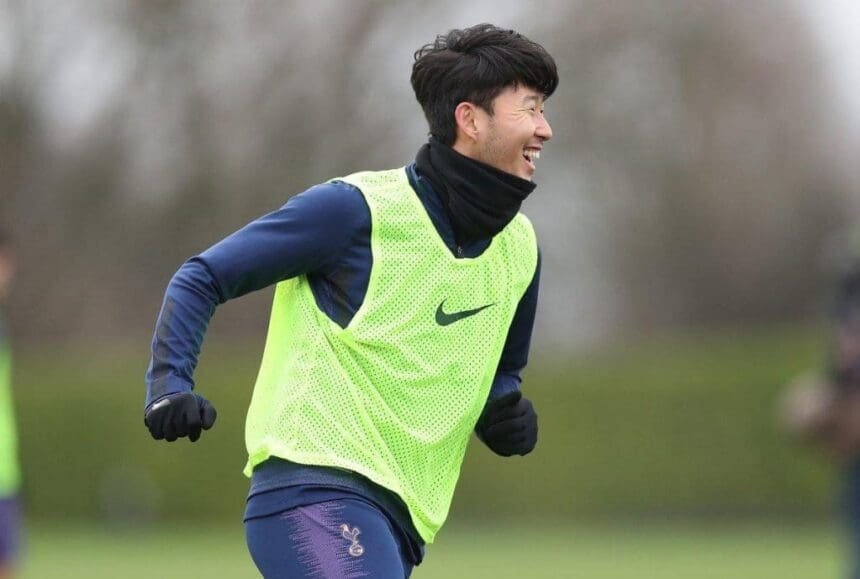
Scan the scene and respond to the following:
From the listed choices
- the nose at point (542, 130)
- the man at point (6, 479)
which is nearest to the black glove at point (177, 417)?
the nose at point (542, 130)

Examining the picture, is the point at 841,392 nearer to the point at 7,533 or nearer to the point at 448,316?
the point at 448,316

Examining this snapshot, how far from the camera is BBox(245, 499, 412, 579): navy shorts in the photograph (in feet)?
14.9

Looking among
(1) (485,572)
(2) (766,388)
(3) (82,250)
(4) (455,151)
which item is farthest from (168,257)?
(4) (455,151)

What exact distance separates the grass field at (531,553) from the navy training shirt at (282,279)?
29.8 feet

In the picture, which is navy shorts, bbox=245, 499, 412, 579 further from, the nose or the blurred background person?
the blurred background person

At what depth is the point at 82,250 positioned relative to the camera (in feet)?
95.7

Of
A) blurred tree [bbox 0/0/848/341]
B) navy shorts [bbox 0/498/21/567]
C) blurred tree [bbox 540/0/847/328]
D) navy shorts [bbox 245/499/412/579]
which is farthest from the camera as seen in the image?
blurred tree [bbox 540/0/847/328]

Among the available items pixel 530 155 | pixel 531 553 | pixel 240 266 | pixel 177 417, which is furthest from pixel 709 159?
pixel 177 417

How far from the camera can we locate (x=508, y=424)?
17.6 ft

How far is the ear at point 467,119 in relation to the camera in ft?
16.3

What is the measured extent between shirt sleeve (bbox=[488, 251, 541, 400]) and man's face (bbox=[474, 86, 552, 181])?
412 mm

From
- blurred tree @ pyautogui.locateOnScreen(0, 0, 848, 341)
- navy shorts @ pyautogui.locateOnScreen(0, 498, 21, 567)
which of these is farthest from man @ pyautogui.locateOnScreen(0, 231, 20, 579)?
blurred tree @ pyautogui.locateOnScreen(0, 0, 848, 341)

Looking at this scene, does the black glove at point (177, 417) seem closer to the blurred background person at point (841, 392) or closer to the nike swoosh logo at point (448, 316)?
the nike swoosh logo at point (448, 316)

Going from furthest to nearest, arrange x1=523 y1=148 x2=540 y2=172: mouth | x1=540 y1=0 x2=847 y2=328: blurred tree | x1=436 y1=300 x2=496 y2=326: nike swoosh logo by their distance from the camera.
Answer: x1=540 y1=0 x2=847 y2=328: blurred tree
x1=523 y1=148 x2=540 y2=172: mouth
x1=436 y1=300 x2=496 y2=326: nike swoosh logo
